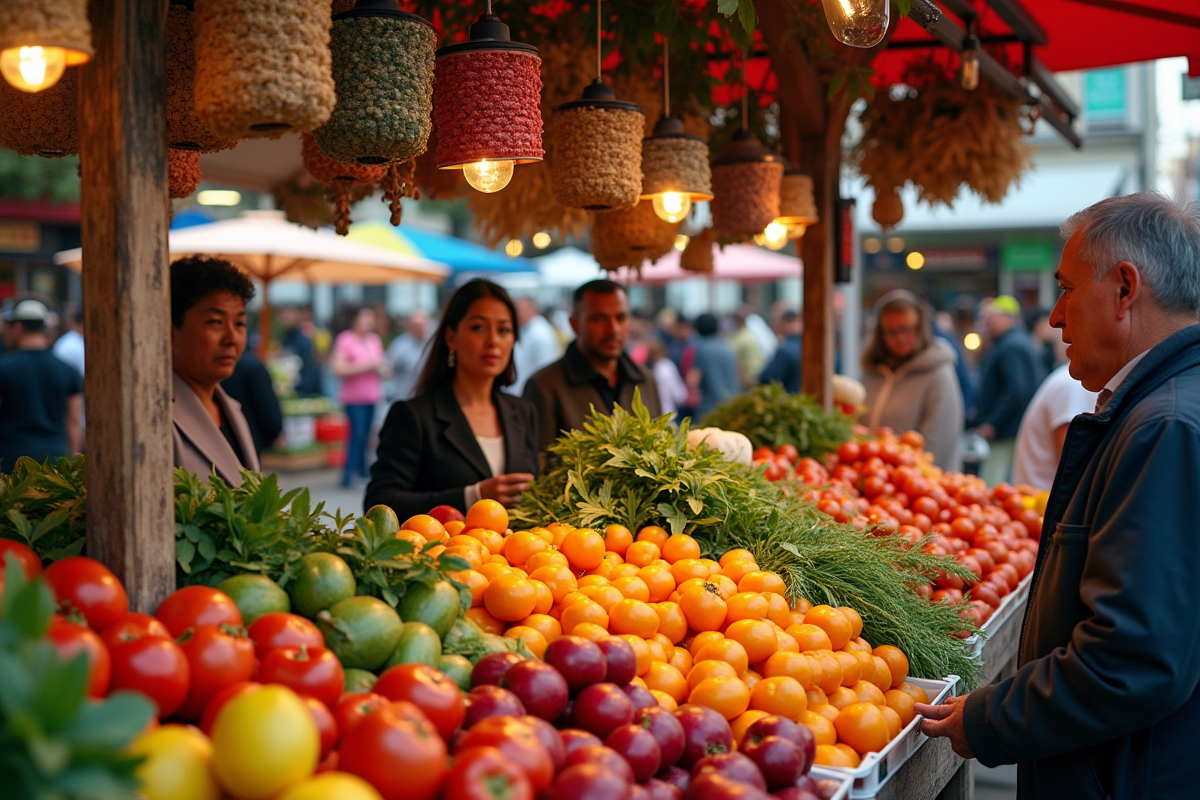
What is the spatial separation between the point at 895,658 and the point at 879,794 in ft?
1.56

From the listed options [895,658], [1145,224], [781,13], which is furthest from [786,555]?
[781,13]

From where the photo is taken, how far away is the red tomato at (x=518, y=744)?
1.39 meters

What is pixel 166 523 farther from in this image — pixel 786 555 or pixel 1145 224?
pixel 1145 224

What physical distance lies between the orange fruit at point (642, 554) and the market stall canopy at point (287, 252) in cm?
525

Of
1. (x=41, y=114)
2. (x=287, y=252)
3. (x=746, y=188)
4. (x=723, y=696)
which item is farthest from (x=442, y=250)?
(x=723, y=696)

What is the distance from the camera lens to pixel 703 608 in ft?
7.61

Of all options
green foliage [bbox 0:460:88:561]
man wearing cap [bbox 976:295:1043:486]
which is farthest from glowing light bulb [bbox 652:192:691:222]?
man wearing cap [bbox 976:295:1043:486]

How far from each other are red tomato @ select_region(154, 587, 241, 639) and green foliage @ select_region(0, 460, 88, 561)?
255 mm

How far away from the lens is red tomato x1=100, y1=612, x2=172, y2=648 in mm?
1445

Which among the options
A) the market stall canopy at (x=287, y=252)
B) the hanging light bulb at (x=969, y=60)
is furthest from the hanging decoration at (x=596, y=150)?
the market stall canopy at (x=287, y=252)

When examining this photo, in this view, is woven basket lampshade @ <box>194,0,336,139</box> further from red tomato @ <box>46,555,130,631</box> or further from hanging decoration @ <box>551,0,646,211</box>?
hanging decoration @ <box>551,0,646,211</box>

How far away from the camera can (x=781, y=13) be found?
365cm

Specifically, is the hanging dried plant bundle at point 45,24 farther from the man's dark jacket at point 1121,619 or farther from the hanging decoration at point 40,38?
the man's dark jacket at point 1121,619

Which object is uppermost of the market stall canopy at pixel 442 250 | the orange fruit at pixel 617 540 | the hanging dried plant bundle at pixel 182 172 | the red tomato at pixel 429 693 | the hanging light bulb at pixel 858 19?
the market stall canopy at pixel 442 250
